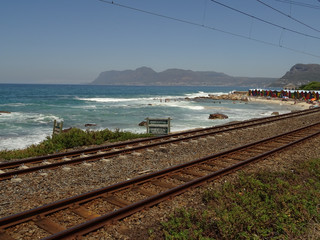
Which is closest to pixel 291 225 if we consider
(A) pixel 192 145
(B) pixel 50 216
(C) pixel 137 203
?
(C) pixel 137 203

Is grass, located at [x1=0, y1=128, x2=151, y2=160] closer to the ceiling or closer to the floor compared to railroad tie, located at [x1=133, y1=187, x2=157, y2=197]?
closer to the floor

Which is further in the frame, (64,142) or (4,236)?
(64,142)

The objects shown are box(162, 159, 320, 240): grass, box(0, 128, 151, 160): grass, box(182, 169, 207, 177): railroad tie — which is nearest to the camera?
box(162, 159, 320, 240): grass

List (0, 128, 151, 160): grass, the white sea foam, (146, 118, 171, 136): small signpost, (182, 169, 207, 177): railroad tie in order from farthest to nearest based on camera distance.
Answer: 1. the white sea foam
2. (146, 118, 171, 136): small signpost
3. (0, 128, 151, 160): grass
4. (182, 169, 207, 177): railroad tie

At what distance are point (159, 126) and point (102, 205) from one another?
11.3 metres

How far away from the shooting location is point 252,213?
630 cm

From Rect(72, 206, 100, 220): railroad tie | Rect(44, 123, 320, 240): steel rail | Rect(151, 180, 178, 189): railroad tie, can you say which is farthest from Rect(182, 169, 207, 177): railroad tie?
Rect(72, 206, 100, 220): railroad tie

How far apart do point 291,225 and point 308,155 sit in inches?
310

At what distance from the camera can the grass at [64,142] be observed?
13.0 meters

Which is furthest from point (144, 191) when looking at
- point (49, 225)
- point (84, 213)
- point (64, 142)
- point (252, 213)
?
point (64, 142)

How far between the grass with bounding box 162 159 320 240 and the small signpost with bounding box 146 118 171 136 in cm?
953

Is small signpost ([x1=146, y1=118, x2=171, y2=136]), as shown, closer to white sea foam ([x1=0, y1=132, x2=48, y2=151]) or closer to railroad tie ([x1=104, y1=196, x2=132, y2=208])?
white sea foam ([x1=0, y1=132, x2=48, y2=151])

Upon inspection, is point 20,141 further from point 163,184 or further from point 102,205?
point 102,205

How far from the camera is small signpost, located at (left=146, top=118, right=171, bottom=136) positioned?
58.8ft
